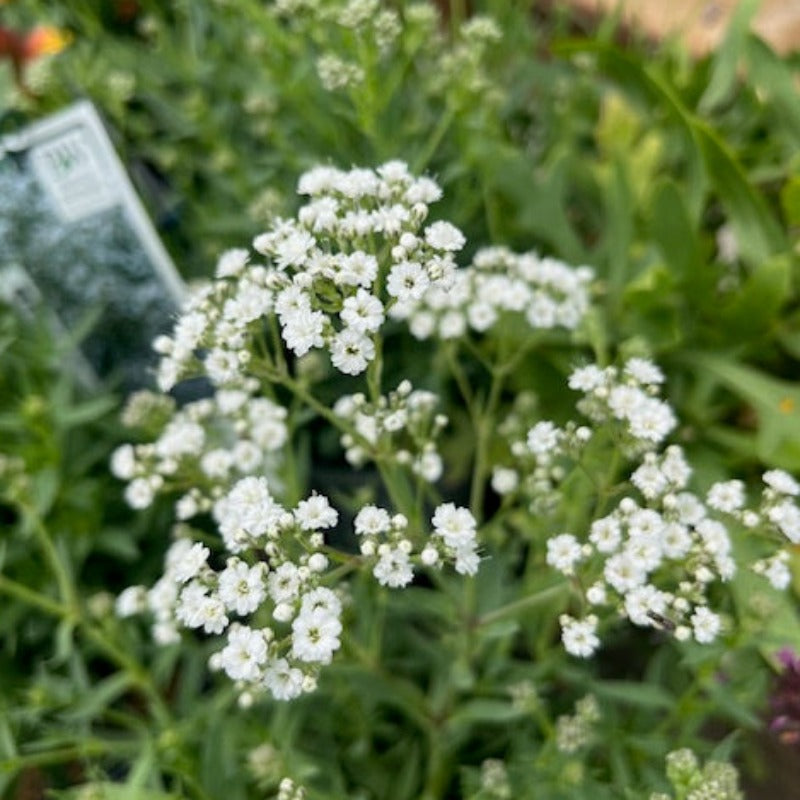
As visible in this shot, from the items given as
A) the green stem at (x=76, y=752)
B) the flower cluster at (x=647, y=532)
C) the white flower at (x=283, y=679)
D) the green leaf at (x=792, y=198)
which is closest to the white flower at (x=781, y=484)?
the flower cluster at (x=647, y=532)

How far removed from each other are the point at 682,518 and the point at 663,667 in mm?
296

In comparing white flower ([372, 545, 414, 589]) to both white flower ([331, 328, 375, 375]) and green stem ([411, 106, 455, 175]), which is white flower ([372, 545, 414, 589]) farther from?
green stem ([411, 106, 455, 175])

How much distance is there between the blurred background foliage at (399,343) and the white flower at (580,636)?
17 cm

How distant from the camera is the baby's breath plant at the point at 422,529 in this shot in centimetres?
59

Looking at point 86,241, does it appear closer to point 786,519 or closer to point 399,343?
point 399,343

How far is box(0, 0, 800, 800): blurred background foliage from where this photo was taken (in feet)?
2.79

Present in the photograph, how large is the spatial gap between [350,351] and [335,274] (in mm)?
45

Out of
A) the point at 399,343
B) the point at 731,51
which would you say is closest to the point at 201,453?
the point at 399,343

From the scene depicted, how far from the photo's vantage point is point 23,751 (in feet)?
2.89

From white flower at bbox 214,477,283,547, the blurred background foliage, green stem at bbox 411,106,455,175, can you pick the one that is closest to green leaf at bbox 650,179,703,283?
the blurred background foliage

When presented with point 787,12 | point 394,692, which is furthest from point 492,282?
point 787,12

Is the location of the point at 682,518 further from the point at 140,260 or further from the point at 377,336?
the point at 140,260

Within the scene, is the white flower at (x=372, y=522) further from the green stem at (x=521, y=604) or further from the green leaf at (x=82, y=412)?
the green leaf at (x=82, y=412)

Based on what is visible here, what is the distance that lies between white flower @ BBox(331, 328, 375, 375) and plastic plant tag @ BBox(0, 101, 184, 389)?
0.46 metres
